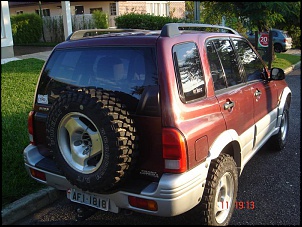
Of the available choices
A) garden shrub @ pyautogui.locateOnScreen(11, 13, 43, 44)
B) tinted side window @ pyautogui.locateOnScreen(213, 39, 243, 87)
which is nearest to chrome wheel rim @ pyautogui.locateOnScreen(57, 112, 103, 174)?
tinted side window @ pyautogui.locateOnScreen(213, 39, 243, 87)

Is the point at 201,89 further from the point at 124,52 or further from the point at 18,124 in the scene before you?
the point at 18,124

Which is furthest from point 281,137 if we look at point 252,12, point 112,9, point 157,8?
point 157,8

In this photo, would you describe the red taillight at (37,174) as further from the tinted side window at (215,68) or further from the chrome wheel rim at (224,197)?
the tinted side window at (215,68)

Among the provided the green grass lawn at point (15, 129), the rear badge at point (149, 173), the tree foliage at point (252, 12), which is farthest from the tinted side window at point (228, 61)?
the tree foliage at point (252, 12)

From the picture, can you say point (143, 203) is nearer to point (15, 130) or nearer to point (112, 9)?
point (15, 130)

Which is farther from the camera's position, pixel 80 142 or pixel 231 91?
pixel 231 91

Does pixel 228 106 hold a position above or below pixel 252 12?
below

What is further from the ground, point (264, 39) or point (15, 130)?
point (264, 39)

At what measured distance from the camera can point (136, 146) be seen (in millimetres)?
2455

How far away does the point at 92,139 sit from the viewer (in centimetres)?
245

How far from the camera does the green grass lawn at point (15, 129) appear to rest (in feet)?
11.6

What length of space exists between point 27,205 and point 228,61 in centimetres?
252

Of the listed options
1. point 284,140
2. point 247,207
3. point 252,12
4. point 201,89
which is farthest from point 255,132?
point 252,12

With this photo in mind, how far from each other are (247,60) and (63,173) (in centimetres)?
253
